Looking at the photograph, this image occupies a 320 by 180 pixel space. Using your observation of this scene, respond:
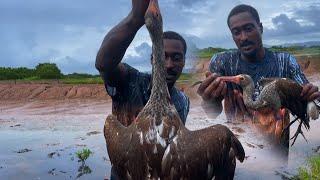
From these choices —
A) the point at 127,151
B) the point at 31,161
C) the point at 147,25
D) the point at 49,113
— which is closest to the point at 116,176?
the point at 127,151

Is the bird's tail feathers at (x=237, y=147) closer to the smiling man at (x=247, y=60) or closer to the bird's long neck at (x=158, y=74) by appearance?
the bird's long neck at (x=158, y=74)

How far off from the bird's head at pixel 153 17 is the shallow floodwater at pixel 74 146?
3196 mm

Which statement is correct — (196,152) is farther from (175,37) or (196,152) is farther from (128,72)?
(175,37)

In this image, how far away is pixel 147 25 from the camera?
488cm

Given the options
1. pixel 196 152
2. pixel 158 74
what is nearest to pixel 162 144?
pixel 196 152

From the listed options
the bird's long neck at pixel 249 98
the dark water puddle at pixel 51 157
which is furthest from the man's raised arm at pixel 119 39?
the dark water puddle at pixel 51 157

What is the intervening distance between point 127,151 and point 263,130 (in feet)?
9.38

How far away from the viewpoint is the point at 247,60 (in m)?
7.39

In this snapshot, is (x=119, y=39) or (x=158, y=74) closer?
(x=158, y=74)

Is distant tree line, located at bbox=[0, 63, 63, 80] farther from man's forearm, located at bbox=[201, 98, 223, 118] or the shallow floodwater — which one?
man's forearm, located at bbox=[201, 98, 223, 118]

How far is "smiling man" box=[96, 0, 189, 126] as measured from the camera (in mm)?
5156

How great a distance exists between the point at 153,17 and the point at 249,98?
2.91 meters

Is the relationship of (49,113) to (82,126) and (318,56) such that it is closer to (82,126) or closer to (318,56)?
(82,126)

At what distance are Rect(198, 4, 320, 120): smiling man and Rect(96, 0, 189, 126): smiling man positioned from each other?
108 cm
